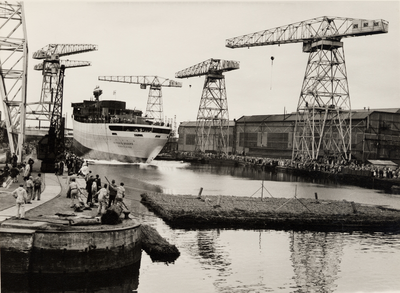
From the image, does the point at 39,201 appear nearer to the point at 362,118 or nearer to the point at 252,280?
the point at 252,280

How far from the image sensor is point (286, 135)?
9944cm

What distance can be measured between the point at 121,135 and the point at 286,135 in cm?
A: 3527

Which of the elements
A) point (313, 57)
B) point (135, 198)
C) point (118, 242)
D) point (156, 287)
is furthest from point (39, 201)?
point (313, 57)

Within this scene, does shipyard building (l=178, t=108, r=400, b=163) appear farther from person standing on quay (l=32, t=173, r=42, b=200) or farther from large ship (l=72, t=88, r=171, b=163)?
person standing on quay (l=32, t=173, r=42, b=200)

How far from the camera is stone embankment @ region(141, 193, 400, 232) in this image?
28.2 meters

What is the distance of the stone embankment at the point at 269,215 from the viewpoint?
28203 millimetres

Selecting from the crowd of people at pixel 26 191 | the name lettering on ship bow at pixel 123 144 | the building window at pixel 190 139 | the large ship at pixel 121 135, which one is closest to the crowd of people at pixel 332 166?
the large ship at pixel 121 135

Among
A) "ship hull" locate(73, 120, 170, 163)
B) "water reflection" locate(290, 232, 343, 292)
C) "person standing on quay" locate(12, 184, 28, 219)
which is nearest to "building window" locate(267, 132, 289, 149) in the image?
"ship hull" locate(73, 120, 170, 163)

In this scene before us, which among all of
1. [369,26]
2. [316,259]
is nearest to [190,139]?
[369,26]

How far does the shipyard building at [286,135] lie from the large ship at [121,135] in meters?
26.4

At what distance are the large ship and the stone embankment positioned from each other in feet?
159

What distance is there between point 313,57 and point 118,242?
62074mm

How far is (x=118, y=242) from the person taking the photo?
17766 millimetres

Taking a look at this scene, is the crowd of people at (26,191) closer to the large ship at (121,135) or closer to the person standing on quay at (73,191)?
the person standing on quay at (73,191)
